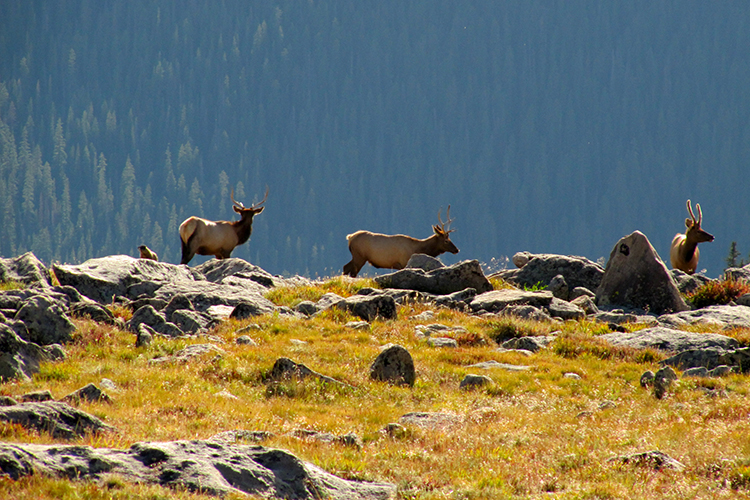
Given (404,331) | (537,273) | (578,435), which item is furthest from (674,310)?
(578,435)

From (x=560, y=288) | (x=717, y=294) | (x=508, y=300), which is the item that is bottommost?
(x=508, y=300)

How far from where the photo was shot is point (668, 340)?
12.4 m

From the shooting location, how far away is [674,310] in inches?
647

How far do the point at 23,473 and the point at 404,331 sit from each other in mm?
8711

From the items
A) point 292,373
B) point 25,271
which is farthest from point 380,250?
point 292,373

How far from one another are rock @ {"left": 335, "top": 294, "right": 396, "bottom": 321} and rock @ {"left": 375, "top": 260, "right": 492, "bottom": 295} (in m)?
3.00

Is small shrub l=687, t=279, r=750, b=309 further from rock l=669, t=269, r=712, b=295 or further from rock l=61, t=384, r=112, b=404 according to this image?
rock l=61, t=384, r=112, b=404

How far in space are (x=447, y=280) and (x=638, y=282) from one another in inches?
164

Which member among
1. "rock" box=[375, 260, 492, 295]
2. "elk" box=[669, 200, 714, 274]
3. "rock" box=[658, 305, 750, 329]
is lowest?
"rock" box=[658, 305, 750, 329]

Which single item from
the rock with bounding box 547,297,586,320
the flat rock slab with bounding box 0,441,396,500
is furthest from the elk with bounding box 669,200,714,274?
the flat rock slab with bounding box 0,441,396,500

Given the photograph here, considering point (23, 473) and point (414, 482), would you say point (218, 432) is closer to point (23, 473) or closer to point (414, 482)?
point (414, 482)

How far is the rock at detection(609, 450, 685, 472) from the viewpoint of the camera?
21.0 ft

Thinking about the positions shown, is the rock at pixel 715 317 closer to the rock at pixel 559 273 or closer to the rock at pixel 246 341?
the rock at pixel 559 273

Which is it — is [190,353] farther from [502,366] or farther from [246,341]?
[502,366]
